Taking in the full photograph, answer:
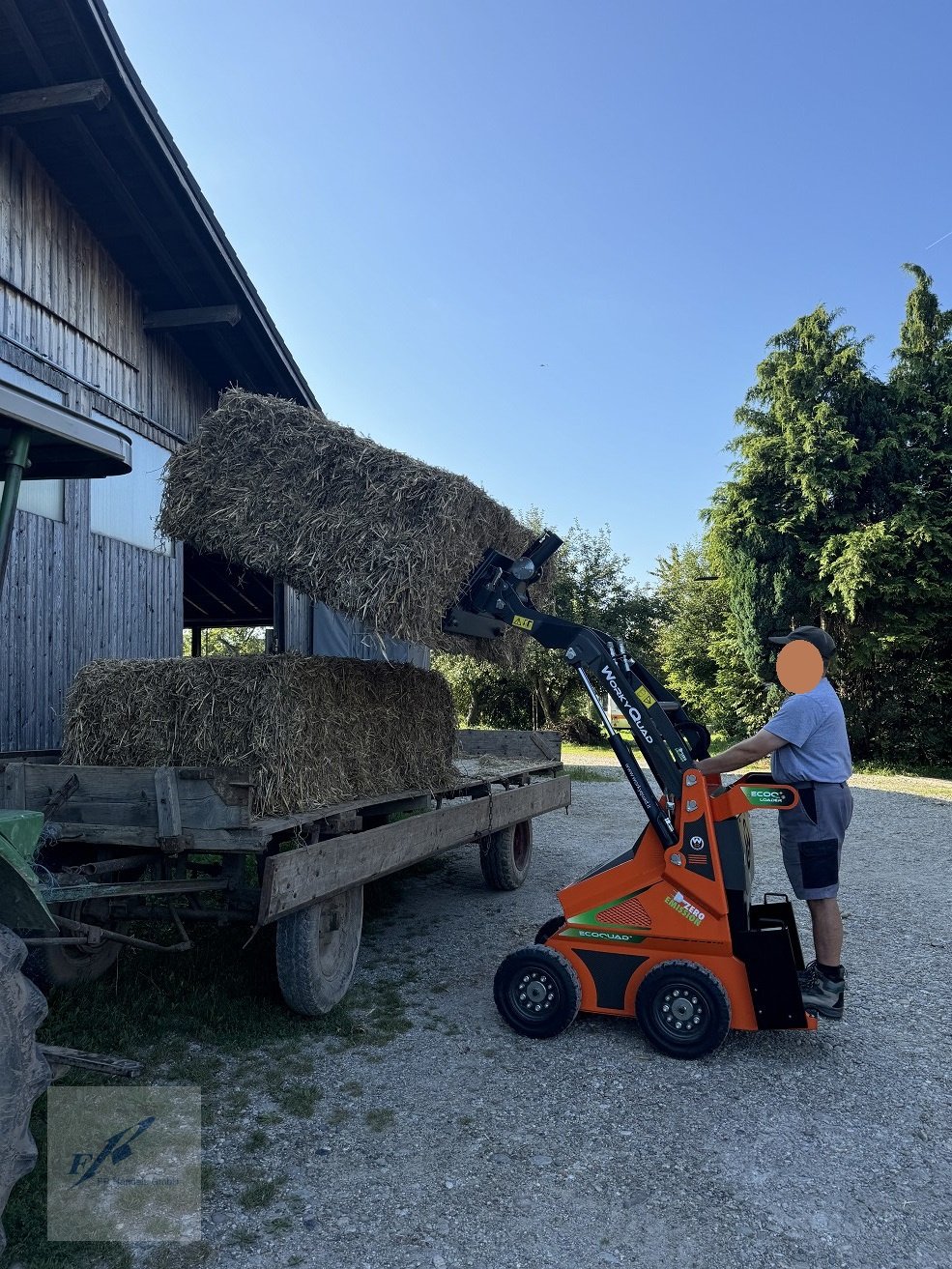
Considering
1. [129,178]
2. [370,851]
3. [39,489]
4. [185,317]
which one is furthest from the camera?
[185,317]

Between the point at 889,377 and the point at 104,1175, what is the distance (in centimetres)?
2272

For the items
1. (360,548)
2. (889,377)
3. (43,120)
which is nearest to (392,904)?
(360,548)

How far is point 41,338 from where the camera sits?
6.60 meters

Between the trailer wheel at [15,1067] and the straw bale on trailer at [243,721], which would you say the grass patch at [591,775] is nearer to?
the straw bale on trailer at [243,721]

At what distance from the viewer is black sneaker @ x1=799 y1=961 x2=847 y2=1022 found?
422 centimetres

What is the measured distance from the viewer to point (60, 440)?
2.86m

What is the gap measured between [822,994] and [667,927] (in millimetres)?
864

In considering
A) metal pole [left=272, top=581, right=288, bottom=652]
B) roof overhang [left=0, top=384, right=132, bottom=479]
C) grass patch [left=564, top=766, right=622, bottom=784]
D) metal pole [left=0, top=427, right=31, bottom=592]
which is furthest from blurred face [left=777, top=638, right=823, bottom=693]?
grass patch [left=564, top=766, right=622, bottom=784]

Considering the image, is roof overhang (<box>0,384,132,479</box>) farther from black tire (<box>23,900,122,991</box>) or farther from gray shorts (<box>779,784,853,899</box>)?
gray shorts (<box>779,784,853,899</box>)

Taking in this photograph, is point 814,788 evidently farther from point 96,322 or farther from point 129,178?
point 129,178

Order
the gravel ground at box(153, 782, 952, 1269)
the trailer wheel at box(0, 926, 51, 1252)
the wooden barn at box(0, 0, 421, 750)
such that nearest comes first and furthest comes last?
the trailer wheel at box(0, 926, 51, 1252)
the gravel ground at box(153, 782, 952, 1269)
the wooden barn at box(0, 0, 421, 750)

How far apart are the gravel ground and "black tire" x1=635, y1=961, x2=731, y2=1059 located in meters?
0.10

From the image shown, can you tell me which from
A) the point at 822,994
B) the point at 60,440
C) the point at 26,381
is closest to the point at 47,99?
the point at 26,381

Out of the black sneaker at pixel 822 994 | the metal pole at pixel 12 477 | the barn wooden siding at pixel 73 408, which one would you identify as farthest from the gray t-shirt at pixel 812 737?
the barn wooden siding at pixel 73 408
